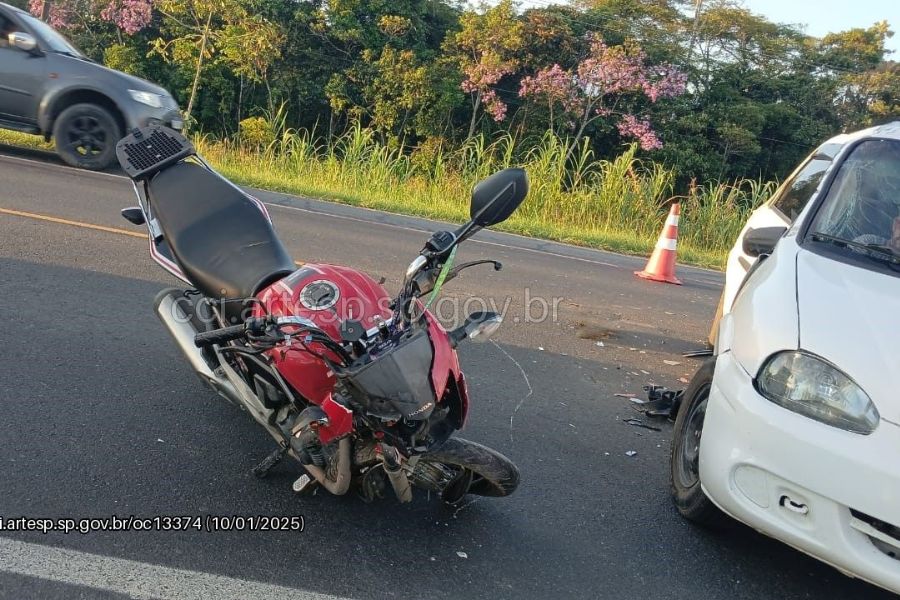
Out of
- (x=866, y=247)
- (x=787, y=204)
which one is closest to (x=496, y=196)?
(x=866, y=247)

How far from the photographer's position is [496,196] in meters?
2.58

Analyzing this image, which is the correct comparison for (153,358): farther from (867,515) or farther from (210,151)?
(210,151)

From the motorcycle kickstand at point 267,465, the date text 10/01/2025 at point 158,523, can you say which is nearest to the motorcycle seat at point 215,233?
the motorcycle kickstand at point 267,465

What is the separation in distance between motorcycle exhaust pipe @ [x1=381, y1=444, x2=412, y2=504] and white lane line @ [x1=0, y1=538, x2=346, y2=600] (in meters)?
0.42

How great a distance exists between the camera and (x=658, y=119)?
23938 mm

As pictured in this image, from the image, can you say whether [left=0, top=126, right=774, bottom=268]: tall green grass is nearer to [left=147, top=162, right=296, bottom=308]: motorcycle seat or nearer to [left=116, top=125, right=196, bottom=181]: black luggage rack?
[left=116, top=125, right=196, bottom=181]: black luggage rack

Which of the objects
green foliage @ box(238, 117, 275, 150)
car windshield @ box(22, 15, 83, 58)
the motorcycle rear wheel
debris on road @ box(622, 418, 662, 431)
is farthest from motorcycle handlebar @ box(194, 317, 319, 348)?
green foliage @ box(238, 117, 275, 150)

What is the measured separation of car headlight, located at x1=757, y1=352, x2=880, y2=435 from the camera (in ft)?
8.59

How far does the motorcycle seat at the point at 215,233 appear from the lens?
3.54m

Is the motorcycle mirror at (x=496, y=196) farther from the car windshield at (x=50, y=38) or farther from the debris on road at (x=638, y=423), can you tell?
the car windshield at (x=50, y=38)

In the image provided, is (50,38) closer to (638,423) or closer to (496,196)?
(638,423)

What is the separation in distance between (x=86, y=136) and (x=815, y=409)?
32.6 ft

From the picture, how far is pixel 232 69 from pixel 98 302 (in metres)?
18.0

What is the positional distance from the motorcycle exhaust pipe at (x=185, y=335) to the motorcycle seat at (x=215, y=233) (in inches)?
6.4
